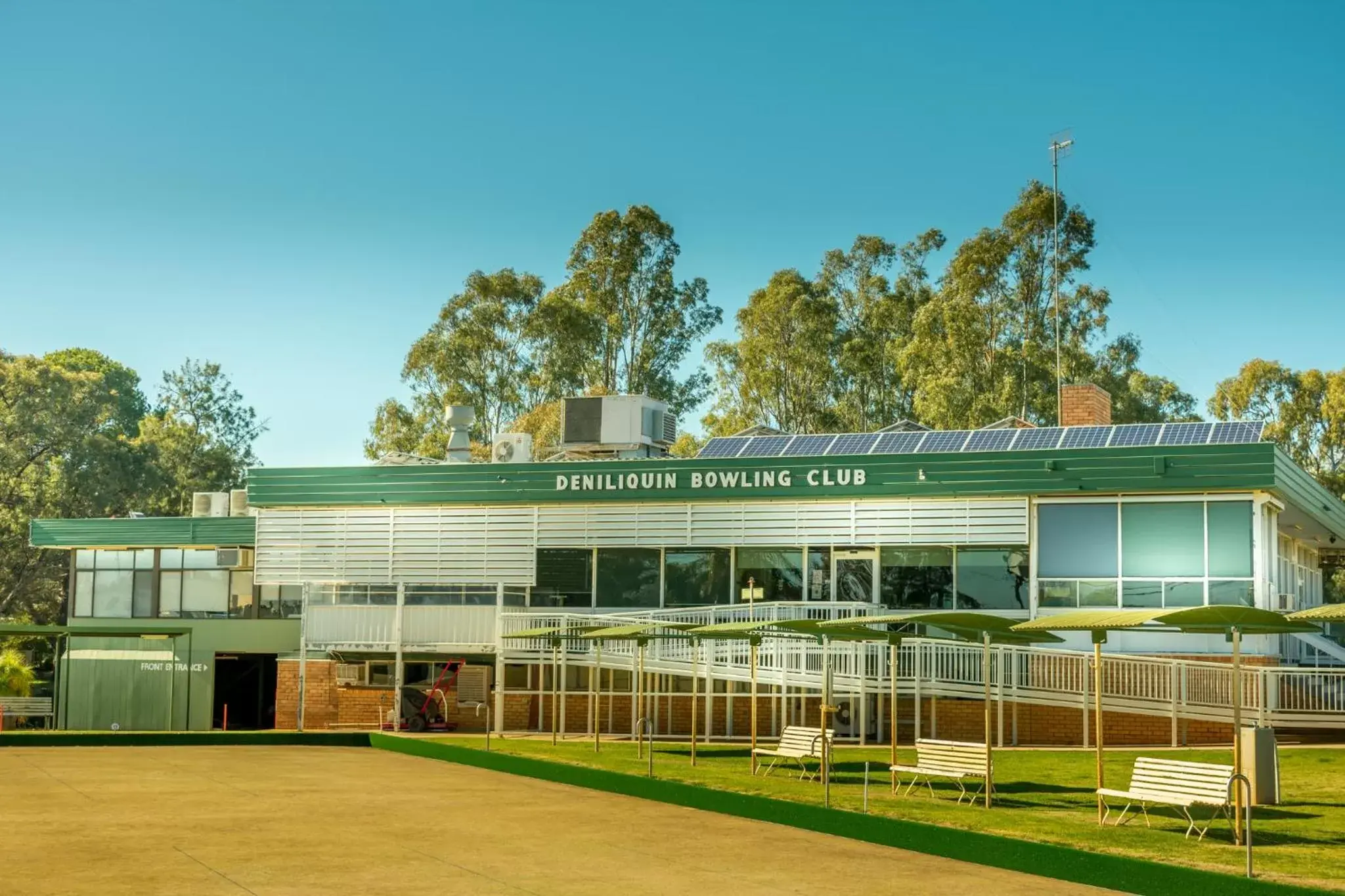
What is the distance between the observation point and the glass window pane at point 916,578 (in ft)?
99.5

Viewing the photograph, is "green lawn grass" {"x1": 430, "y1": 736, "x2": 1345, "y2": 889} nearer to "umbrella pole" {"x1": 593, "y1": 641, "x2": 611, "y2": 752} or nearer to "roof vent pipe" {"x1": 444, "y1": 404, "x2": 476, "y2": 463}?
"umbrella pole" {"x1": 593, "y1": 641, "x2": 611, "y2": 752}

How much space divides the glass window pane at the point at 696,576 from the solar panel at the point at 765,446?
221 centimetres

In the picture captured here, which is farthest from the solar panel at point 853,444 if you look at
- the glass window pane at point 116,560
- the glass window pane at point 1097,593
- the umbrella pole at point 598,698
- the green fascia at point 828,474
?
the glass window pane at point 116,560

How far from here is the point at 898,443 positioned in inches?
1266

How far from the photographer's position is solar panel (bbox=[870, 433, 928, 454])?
104 feet

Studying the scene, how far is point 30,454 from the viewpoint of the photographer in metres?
58.7

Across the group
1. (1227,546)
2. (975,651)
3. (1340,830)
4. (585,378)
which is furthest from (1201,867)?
(585,378)

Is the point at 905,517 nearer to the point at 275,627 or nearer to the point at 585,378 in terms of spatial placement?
the point at 275,627

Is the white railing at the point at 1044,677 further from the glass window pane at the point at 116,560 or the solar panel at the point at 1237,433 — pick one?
the glass window pane at the point at 116,560

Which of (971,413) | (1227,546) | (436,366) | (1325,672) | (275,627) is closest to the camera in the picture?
(1325,672)

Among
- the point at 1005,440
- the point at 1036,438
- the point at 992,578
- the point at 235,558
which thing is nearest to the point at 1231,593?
the point at 992,578

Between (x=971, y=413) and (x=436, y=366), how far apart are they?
69.6 feet

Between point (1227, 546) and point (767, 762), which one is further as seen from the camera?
point (1227, 546)

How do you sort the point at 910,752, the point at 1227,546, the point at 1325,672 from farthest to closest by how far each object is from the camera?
the point at 1227,546 → the point at 910,752 → the point at 1325,672
